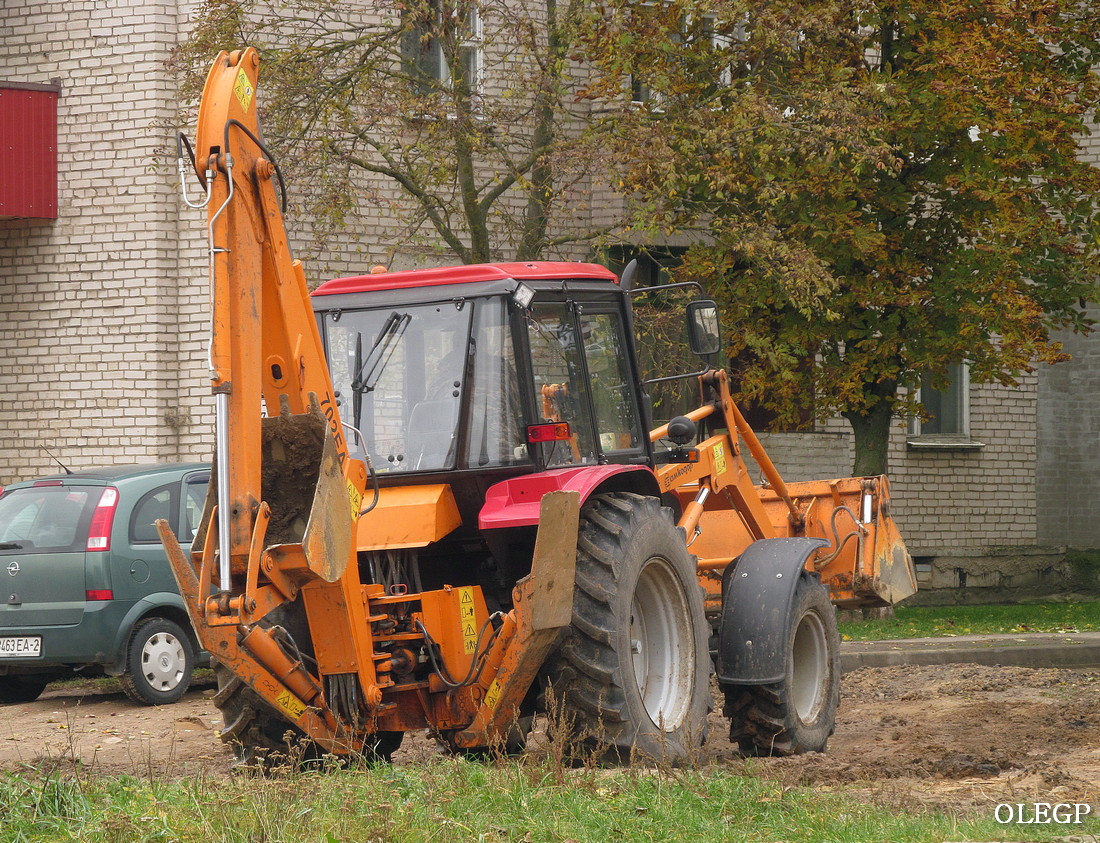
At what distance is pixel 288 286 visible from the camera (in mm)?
6391

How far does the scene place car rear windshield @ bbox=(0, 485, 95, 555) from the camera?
36.4 ft

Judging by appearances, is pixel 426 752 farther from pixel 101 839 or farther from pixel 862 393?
pixel 862 393

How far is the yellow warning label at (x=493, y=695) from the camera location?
263 inches

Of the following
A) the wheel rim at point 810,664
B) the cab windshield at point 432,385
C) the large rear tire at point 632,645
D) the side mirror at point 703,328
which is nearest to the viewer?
the large rear tire at point 632,645

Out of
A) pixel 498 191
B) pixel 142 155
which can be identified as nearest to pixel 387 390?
pixel 498 191

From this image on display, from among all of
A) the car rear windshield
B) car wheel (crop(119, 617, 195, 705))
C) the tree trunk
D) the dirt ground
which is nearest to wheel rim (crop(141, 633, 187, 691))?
car wheel (crop(119, 617, 195, 705))

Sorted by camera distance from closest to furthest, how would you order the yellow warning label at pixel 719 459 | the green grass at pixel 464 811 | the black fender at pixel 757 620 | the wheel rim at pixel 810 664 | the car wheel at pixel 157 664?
1. the green grass at pixel 464 811
2. the black fender at pixel 757 620
3. the wheel rim at pixel 810 664
4. the yellow warning label at pixel 719 459
5. the car wheel at pixel 157 664

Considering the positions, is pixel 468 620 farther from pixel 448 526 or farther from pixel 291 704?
pixel 291 704

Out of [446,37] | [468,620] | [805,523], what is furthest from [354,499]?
[446,37]

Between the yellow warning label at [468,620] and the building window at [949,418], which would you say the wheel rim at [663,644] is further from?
the building window at [949,418]

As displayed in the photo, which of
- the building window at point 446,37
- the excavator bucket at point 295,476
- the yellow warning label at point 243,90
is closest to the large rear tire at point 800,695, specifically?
the excavator bucket at point 295,476

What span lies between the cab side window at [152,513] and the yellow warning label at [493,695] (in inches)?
206

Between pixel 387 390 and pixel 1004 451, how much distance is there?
53.8ft

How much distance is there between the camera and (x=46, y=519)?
11203 millimetres
